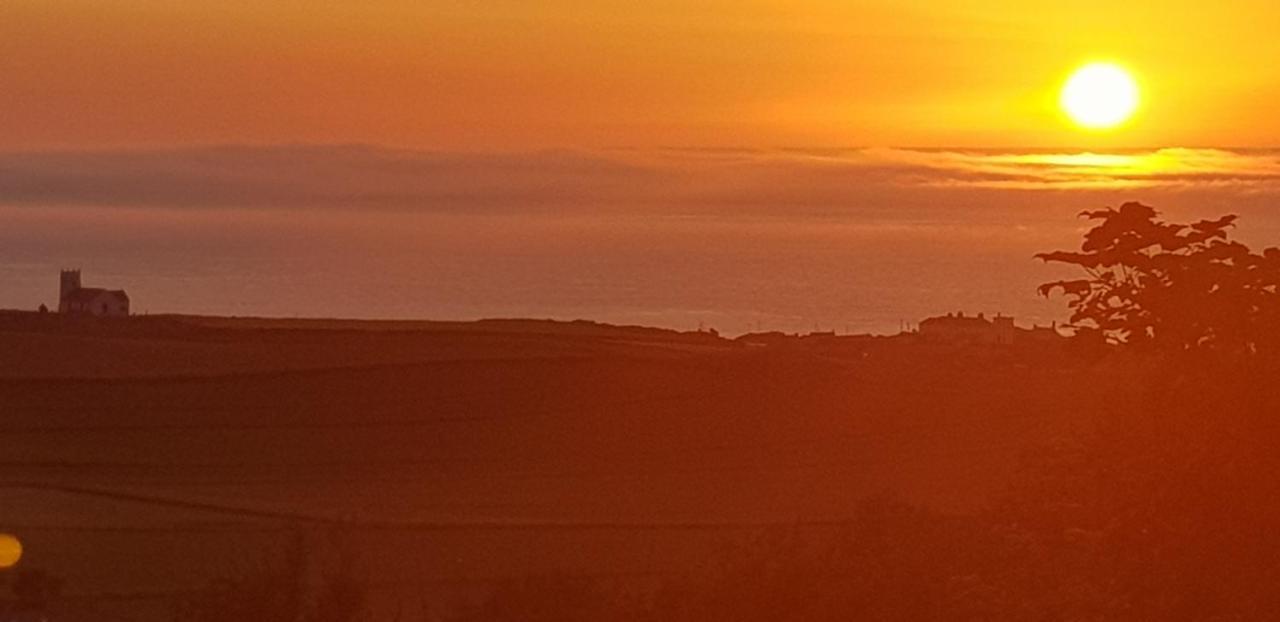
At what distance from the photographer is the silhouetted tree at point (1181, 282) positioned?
17.9 meters

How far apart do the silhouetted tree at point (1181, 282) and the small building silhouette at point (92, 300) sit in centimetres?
4461

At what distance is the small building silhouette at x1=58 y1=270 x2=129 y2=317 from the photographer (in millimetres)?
61719

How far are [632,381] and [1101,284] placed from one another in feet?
102

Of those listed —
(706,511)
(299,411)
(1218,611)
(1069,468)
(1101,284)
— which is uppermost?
(299,411)

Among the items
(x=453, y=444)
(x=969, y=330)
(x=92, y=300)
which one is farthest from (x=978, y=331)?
(x=92, y=300)

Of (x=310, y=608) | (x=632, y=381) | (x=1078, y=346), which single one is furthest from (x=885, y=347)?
(x=1078, y=346)

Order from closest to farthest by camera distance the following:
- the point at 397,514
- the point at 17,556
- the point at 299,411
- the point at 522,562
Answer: the point at 17,556
the point at 522,562
the point at 397,514
the point at 299,411

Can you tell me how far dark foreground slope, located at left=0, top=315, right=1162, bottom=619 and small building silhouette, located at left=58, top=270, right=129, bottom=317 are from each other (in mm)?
6087

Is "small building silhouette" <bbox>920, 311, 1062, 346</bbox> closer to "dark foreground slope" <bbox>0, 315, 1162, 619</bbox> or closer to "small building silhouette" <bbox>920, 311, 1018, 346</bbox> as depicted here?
"small building silhouette" <bbox>920, 311, 1018, 346</bbox>

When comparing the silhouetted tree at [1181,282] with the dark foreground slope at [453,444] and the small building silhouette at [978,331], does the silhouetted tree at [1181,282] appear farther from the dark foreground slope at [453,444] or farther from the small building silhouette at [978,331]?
the small building silhouette at [978,331]

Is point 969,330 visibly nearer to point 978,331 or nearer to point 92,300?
point 978,331

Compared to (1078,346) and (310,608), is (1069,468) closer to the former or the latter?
(1078,346)

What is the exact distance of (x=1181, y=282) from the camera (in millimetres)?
17844

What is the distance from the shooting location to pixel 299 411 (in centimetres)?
4750
